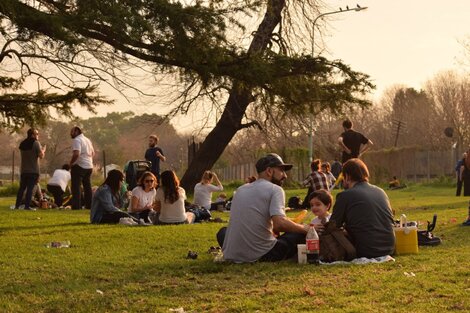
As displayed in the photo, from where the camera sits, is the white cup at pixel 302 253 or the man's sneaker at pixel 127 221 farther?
the man's sneaker at pixel 127 221

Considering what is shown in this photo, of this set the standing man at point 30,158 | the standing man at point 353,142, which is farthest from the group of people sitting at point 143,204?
the standing man at point 353,142

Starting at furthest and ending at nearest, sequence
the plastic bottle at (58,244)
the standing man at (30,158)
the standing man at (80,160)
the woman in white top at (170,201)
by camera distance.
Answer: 1. the standing man at (80,160)
2. the standing man at (30,158)
3. the woman in white top at (170,201)
4. the plastic bottle at (58,244)

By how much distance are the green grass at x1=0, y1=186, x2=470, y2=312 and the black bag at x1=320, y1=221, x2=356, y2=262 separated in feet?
1.26

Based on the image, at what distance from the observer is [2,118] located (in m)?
16.4

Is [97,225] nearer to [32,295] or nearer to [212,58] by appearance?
[212,58]

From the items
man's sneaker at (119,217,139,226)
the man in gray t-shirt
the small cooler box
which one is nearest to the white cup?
the man in gray t-shirt

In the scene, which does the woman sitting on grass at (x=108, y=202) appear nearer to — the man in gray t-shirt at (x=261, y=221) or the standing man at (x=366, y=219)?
the man in gray t-shirt at (x=261, y=221)

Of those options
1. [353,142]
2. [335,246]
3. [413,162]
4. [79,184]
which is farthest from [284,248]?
[413,162]

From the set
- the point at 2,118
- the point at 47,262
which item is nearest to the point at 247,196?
the point at 47,262

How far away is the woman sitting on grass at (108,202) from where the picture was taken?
15.3 m

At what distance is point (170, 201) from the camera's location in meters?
14.9

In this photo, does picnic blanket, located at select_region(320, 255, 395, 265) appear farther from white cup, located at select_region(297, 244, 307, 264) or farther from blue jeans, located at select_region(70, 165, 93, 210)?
blue jeans, located at select_region(70, 165, 93, 210)

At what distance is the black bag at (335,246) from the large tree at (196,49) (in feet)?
13.5

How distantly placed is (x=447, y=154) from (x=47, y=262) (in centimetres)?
4306
